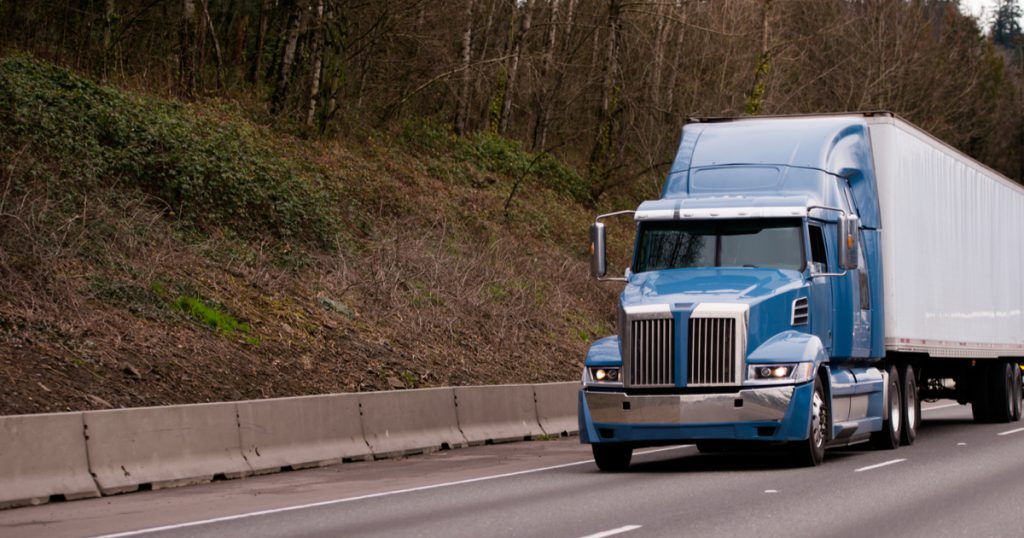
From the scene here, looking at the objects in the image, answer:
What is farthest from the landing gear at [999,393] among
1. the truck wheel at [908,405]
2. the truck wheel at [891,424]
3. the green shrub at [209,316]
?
the green shrub at [209,316]

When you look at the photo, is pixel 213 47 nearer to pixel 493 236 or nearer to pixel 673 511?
pixel 493 236

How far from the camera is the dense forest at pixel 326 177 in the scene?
68.7ft

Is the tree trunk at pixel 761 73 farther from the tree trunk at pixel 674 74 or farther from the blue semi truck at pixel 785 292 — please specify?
the blue semi truck at pixel 785 292

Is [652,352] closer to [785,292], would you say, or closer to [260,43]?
[785,292]

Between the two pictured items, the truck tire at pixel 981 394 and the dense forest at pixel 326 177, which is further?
the truck tire at pixel 981 394

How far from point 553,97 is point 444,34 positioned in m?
8.46

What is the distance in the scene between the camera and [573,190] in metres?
46.4

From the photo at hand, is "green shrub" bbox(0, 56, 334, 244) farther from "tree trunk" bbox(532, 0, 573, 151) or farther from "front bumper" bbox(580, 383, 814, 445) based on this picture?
"tree trunk" bbox(532, 0, 573, 151)

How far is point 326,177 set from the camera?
1315 inches

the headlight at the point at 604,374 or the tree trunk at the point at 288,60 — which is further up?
the tree trunk at the point at 288,60

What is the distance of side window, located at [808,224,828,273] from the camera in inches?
691

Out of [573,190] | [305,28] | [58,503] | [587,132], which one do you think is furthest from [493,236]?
[58,503]

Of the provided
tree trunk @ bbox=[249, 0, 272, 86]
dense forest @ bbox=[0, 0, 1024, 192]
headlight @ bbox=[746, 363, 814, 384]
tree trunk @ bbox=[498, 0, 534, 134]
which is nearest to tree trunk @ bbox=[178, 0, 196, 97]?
dense forest @ bbox=[0, 0, 1024, 192]

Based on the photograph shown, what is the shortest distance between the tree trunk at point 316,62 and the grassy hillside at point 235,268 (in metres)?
0.91
